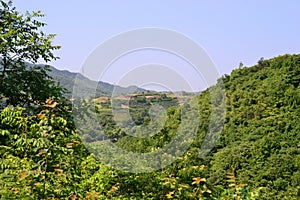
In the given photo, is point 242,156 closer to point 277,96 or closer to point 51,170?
point 277,96

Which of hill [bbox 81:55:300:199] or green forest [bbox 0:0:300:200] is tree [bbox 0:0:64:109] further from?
hill [bbox 81:55:300:199]

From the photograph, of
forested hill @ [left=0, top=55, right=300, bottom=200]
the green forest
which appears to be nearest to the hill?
forested hill @ [left=0, top=55, right=300, bottom=200]

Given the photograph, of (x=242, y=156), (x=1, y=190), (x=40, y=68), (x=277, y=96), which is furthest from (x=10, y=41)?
(x=277, y=96)

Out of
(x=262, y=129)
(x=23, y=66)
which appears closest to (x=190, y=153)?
(x=23, y=66)

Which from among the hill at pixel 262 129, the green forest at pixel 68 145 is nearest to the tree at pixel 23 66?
the green forest at pixel 68 145

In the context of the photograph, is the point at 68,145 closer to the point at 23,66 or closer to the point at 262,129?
the point at 23,66

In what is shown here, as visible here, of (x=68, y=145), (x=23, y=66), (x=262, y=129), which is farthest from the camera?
(x=262, y=129)

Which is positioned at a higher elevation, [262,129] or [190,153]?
[262,129]

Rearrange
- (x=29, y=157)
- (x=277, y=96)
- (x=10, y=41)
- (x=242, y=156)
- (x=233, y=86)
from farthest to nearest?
(x=233, y=86)
(x=277, y=96)
(x=242, y=156)
(x=10, y=41)
(x=29, y=157)

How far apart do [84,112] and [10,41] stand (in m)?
1.34

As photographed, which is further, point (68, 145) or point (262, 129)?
point (262, 129)

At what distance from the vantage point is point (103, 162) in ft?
15.5

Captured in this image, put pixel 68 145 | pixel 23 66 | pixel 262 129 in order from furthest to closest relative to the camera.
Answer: pixel 262 129 < pixel 23 66 < pixel 68 145

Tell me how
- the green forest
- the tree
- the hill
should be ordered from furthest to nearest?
the hill, the tree, the green forest
